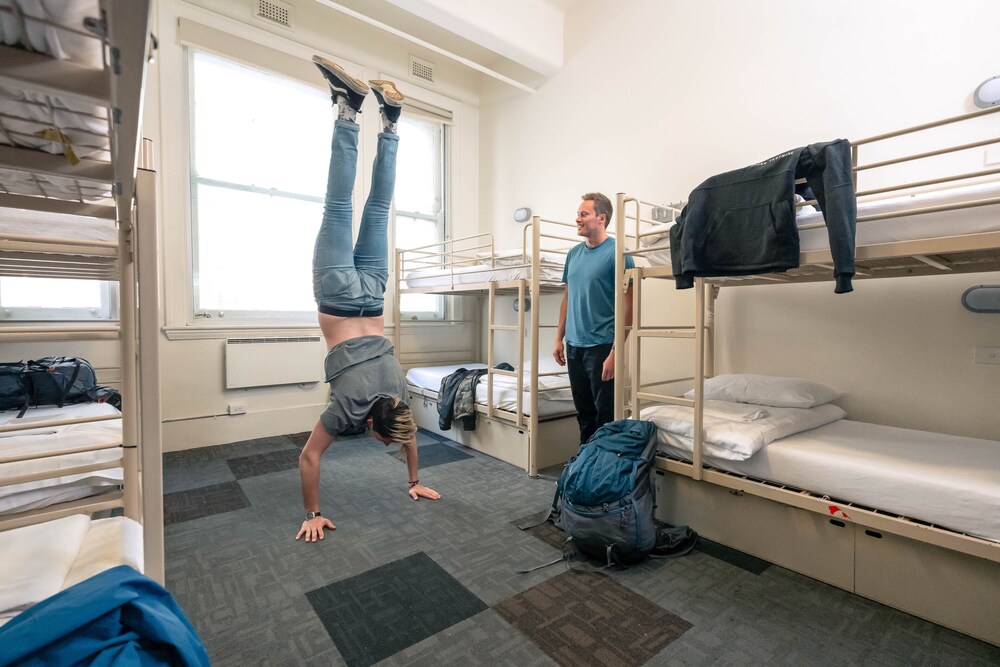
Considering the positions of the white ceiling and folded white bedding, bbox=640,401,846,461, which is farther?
the white ceiling

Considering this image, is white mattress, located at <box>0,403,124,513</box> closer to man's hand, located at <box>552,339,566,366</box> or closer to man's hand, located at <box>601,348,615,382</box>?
man's hand, located at <box>601,348,615,382</box>

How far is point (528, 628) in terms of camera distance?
1633mm

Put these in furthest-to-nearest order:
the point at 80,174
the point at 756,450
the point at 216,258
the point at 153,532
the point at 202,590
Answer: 1. the point at 216,258
2. the point at 756,450
3. the point at 202,590
4. the point at 153,532
5. the point at 80,174

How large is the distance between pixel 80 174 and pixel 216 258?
3524 millimetres

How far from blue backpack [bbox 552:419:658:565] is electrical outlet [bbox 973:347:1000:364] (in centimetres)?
165

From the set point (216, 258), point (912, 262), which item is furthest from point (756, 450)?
point (216, 258)

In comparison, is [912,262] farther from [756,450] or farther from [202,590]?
[202,590]

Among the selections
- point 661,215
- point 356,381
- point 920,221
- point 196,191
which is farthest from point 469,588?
point 196,191

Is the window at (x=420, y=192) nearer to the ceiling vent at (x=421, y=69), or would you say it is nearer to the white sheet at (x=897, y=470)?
the ceiling vent at (x=421, y=69)

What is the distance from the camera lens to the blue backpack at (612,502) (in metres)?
2.00

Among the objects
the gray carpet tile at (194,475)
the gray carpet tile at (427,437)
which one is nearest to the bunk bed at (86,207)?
the gray carpet tile at (194,475)

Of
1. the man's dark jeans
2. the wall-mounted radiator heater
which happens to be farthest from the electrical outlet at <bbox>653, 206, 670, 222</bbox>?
the wall-mounted radiator heater

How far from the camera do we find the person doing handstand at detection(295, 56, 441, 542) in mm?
2268

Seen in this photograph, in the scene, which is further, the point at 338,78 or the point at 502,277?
the point at 502,277
